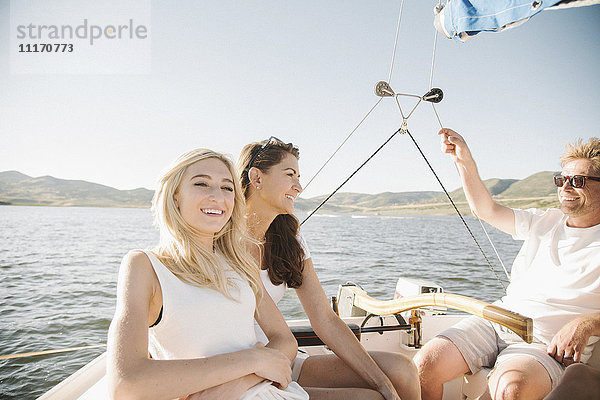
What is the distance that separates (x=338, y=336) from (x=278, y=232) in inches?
24.0

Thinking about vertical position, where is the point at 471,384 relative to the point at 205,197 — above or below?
below

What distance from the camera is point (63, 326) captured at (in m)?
9.51

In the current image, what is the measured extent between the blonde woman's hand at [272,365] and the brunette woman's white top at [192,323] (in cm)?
9

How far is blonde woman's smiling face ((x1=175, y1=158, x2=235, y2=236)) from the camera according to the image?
5.27 feet

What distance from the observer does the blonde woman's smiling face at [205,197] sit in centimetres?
161

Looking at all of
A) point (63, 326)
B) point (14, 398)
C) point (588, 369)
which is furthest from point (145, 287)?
point (63, 326)

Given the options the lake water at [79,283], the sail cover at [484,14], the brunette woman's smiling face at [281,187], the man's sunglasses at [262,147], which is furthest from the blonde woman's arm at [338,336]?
the lake water at [79,283]

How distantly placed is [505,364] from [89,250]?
2595cm

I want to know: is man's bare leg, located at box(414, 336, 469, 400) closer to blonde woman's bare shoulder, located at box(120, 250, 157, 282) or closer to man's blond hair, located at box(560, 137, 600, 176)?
man's blond hair, located at box(560, 137, 600, 176)

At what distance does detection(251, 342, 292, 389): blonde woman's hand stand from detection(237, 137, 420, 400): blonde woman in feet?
0.94

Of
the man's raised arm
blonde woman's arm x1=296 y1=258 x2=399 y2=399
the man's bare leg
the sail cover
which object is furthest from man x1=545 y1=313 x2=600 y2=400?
the sail cover

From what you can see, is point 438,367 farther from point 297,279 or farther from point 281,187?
point 281,187

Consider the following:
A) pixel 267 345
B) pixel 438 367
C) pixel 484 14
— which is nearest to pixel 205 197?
pixel 267 345

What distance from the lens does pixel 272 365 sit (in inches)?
57.8
